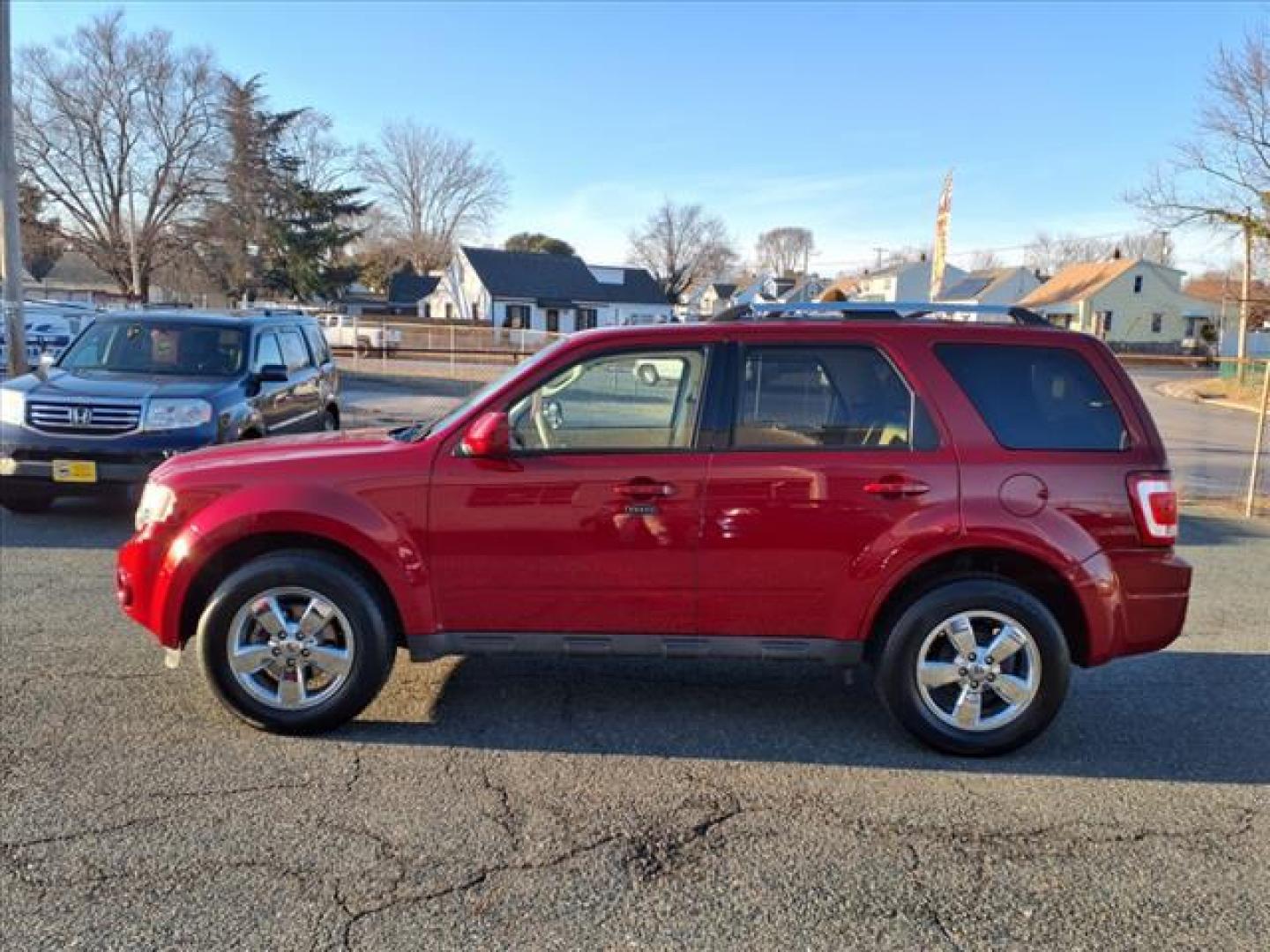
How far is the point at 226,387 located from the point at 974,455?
21.6ft

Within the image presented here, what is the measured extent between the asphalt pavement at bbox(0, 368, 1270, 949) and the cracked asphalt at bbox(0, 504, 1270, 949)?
0.04 feet

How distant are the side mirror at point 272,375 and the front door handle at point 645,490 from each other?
19.6 feet

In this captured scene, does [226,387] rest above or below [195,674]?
above

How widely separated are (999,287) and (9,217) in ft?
258

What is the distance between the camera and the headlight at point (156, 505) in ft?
13.1

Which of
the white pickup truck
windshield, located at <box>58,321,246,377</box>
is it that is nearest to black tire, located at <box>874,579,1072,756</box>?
windshield, located at <box>58,321,246,377</box>

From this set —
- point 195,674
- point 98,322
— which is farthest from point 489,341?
point 195,674

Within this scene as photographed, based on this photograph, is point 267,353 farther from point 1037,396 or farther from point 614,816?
point 1037,396

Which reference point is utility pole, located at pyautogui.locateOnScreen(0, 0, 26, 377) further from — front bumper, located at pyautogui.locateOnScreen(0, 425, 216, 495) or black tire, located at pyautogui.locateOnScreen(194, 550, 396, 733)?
black tire, located at pyautogui.locateOnScreen(194, 550, 396, 733)

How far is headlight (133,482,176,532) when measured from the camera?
3.99 m

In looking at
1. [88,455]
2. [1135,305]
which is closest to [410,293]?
[1135,305]

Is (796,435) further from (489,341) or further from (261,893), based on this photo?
(489,341)

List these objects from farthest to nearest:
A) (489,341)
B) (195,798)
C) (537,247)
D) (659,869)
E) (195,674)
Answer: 1. (537,247)
2. (489,341)
3. (195,674)
4. (195,798)
5. (659,869)

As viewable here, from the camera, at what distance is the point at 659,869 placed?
9.96 ft
